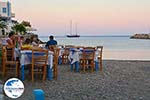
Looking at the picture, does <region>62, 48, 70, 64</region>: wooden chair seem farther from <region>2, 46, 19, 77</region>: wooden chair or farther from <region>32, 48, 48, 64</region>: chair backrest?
<region>32, 48, 48, 64</region>: chair backrest

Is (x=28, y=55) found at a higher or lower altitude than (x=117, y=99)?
higher

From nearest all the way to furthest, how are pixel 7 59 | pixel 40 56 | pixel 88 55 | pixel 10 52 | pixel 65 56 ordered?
pixel 40 56
pixel 10 52
pixel 7 59
pixel 88 55
pixel 65 56

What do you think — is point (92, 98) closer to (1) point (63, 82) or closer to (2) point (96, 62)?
(1) point (63, 82)

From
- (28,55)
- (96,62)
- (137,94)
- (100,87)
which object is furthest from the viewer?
(96,62)

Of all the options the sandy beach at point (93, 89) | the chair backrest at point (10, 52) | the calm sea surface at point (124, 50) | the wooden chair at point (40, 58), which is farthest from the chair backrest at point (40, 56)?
the calm sea surface at point (124, 50)

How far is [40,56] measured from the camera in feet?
21.0

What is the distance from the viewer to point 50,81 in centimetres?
659

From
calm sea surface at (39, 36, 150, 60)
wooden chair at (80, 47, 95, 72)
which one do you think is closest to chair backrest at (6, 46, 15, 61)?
wooden chair at (80, 47, 95, 72)

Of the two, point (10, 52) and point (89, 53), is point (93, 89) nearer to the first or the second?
point (10, 52)

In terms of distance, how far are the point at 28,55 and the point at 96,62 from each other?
3032 mm

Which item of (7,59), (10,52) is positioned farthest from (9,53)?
(7,59)

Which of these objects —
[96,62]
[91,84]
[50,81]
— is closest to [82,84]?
[91,84]

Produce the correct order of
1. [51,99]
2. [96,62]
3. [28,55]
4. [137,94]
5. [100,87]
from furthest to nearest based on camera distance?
[96,62] < [28,55] < [100,87] < [137,94] < [51,99]

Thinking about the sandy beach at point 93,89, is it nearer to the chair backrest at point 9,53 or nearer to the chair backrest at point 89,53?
the chair backrest at point 9,53
